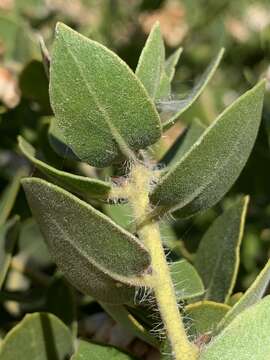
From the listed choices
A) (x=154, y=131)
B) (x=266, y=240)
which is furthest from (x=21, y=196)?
(x=154, y=131)

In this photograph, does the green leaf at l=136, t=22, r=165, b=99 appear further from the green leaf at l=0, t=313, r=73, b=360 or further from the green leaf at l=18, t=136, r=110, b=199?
the green leaf at l=0, t=313, r=73, b=360

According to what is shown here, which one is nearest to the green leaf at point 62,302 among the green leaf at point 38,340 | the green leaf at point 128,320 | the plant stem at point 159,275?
the green leaf at point 38,340

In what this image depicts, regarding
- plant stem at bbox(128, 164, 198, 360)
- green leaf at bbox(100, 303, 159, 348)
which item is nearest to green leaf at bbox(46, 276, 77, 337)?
green leaf at bbox(100, 303, 159, 348)

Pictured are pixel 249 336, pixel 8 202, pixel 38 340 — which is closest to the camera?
pixel 249 336

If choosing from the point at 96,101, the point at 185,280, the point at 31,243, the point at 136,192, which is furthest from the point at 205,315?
the point at 31,243

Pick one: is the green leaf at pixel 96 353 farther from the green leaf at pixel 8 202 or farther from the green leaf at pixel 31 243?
the green leaf at pixel 31 243

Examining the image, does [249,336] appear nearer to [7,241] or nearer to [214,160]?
[214,160]
